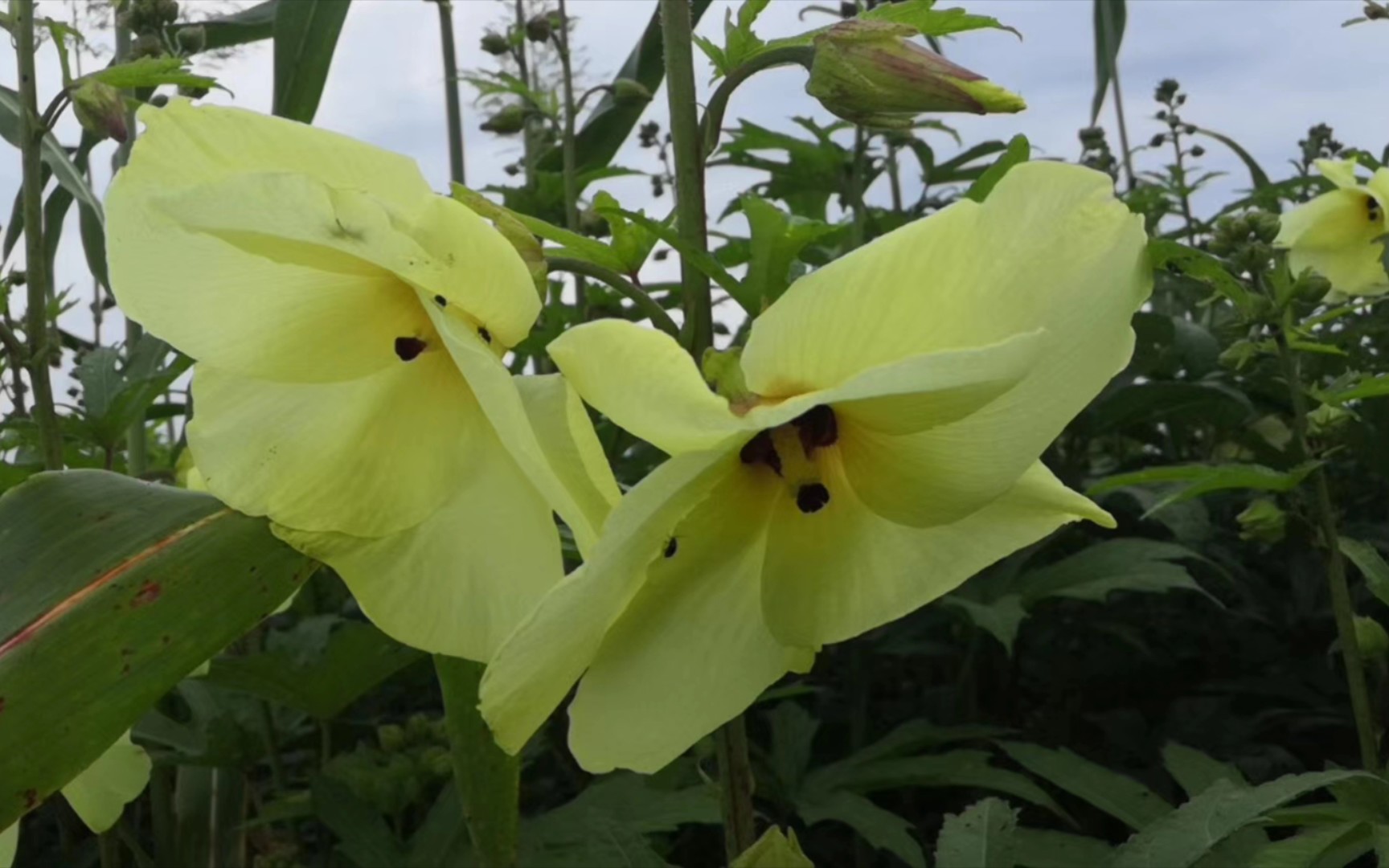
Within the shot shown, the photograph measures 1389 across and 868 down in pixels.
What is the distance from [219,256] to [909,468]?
0.93 feet

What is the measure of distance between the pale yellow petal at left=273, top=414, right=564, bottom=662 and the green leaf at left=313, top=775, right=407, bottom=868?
0.65 m

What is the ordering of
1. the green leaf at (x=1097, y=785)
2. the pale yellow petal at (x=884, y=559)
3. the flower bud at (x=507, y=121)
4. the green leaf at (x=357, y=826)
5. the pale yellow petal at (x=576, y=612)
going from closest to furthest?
the pale yellow petal at (x=576, y=612), the pale yellow petal at (x=884, y=559), the green leaf at (x=1097, y=785), the green leaf at (x=357, y=826), the flower bud at (x=507, y=121)

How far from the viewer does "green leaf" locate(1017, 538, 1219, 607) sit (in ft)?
4.00

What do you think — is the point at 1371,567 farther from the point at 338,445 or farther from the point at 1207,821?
the point at 338,445

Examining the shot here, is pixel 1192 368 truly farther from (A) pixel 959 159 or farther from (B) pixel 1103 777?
(B) pixel 1103 777

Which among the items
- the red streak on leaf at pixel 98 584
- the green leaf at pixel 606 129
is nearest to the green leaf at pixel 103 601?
the red streak on leaf at pixel 98 584

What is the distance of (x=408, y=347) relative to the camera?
0.55 m

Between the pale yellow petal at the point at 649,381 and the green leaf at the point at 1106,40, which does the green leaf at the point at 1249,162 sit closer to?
the green leaf at the point at 1106,40

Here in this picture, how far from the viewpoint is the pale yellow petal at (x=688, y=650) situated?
1.47 ft

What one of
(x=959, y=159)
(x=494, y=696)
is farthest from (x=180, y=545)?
(x=959, y=159)

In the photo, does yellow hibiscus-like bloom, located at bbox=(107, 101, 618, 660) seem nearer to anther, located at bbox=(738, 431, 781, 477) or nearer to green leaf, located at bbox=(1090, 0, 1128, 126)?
anther, located at bbox=(738, 431, 781, 477)

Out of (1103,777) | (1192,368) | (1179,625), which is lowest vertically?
(1179,625)

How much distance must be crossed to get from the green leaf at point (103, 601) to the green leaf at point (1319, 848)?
0.57m

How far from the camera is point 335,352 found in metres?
0.54
